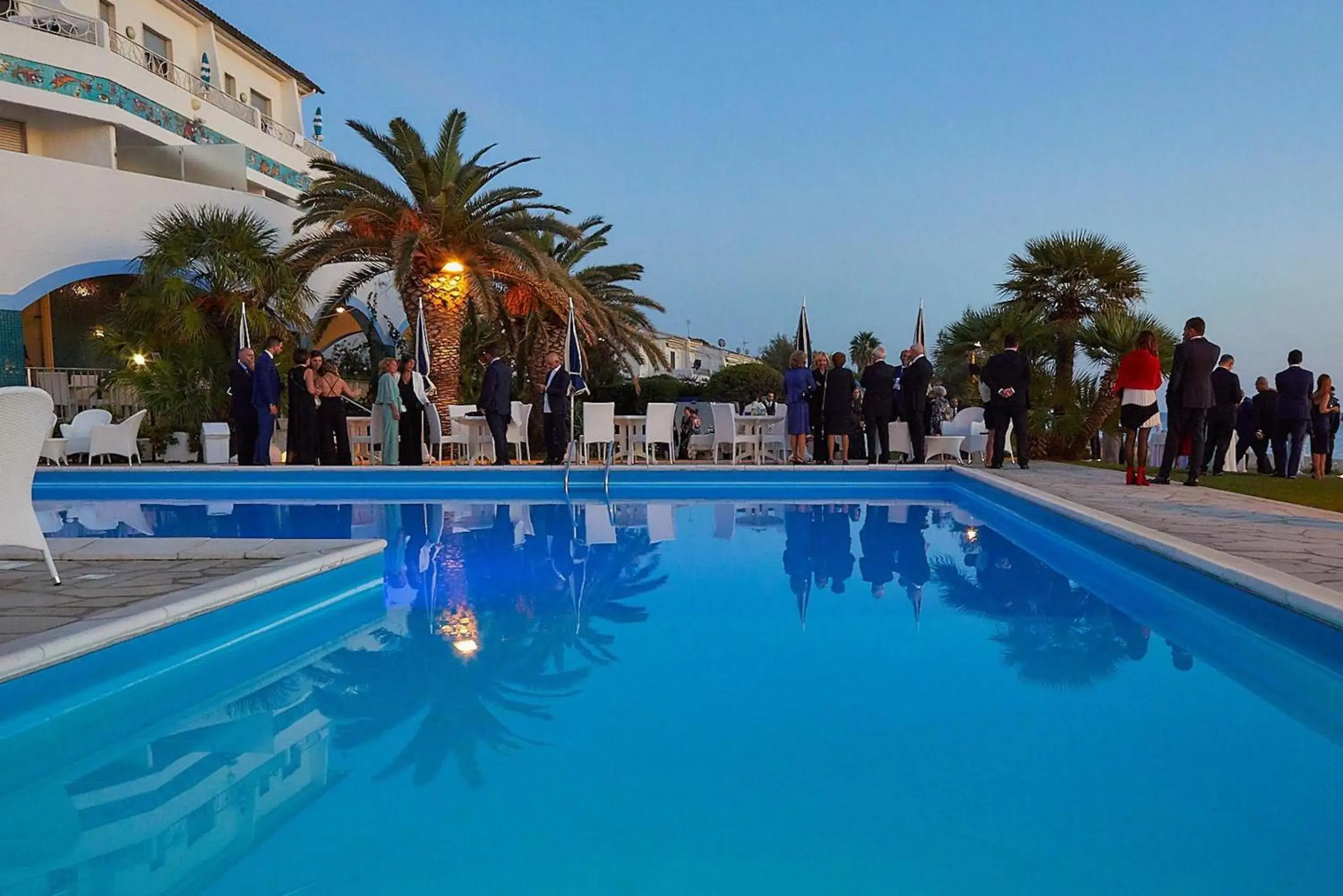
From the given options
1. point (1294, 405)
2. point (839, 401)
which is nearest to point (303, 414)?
point (839, 401)

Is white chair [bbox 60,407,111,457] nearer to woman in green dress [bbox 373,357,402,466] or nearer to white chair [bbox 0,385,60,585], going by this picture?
woman in green dress [bbox 373,357,402,466]

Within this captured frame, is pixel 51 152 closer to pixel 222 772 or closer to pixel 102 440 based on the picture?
pixel 102 440

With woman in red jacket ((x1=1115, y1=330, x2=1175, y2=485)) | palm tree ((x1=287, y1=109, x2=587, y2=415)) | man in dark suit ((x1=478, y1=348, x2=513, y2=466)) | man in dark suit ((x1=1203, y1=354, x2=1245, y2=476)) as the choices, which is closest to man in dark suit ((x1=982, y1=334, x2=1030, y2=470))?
woman in red jacket ((x1=1115, y1=330, x2=1175, y2=485))

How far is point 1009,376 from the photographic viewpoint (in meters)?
9.85

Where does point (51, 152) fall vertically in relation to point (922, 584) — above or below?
above

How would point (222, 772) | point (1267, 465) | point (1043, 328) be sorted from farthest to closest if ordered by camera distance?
point (1043, 328)
point (1267, 465)
point (222, 772)

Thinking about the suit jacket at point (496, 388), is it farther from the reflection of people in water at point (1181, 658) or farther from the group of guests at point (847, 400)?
the reflection of people in water at point (1181, 658)

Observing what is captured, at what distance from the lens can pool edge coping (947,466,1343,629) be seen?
355cm

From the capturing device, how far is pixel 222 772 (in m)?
2.68

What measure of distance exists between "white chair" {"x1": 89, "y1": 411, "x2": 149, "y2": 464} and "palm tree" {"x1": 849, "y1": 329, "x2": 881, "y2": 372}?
50.7 m

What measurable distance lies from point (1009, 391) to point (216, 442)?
35.9ft

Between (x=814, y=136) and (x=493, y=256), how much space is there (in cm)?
1374

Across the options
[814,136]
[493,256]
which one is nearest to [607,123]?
[814,136]

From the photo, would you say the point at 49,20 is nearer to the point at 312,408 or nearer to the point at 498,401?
the point at 312,408
